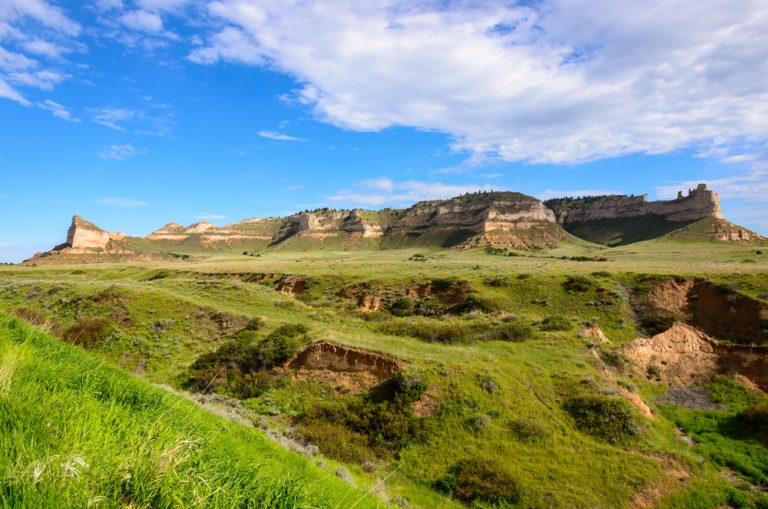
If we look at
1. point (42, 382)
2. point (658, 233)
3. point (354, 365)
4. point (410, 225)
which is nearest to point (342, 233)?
point (410, 225)

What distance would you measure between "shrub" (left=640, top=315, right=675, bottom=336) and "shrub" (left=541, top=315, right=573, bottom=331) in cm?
876

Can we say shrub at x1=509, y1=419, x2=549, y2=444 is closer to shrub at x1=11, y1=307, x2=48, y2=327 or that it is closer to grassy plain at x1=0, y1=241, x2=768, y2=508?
grassy plain at x1=0, y1=241, x2=768, y2=508

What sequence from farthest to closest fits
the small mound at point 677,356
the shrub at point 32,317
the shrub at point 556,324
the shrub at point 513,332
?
1. the shrub at point 556,324
2. the shrub at point 513,332
3. the small mound at point 677,356
4. the shrub at point 32,317

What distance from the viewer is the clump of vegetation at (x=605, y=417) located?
16.5m

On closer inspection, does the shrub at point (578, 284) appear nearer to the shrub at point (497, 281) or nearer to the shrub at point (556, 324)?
the shrub at point (497, 281)

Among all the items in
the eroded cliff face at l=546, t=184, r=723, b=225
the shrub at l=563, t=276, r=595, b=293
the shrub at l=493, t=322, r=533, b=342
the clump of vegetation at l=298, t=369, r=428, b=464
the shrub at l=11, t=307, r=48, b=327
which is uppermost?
the eroded cliff face at l=546, t=184, r=723, b=225

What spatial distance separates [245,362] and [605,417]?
18855 mm

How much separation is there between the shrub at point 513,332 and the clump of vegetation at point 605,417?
25.5 ft

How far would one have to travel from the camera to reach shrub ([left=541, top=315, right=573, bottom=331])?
27.5 meters

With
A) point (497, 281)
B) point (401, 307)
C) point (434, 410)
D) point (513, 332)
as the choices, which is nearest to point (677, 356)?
point (513, 332)

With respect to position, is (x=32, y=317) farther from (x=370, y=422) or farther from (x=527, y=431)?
(x=527, y=431)

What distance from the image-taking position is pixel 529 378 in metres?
20.1

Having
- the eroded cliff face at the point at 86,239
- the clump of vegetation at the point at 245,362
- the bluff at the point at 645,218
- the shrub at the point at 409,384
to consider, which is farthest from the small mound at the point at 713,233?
the eroded cliff face at the point at 86,239

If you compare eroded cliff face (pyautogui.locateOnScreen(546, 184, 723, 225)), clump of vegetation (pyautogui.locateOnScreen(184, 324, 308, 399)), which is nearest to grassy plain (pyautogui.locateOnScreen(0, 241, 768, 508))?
clump of vegetation (pyautogui.locateOnScreen(184, 324, 308, 399))
